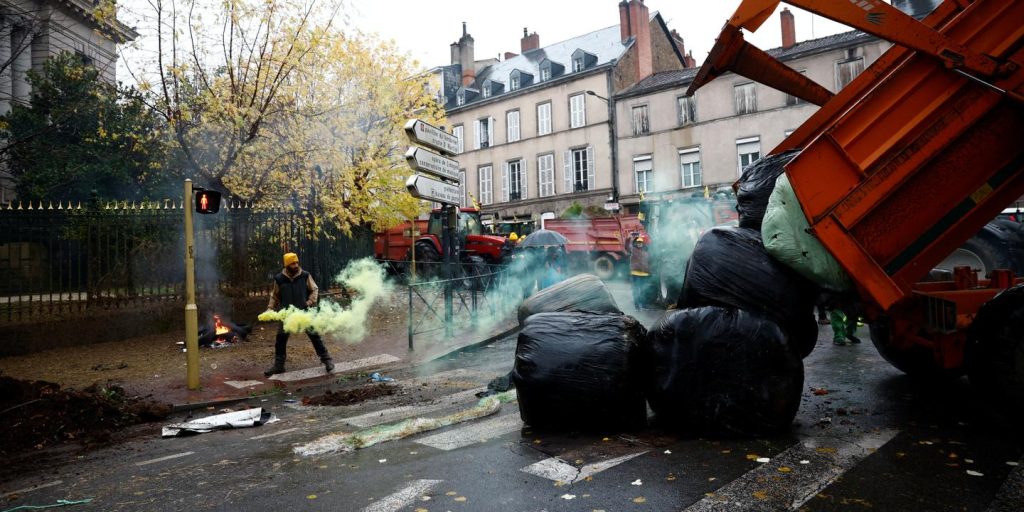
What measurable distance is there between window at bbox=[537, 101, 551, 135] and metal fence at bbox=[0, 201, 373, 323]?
935 inches

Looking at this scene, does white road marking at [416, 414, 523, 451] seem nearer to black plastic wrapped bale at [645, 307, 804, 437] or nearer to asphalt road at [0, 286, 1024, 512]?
asphalt road at [0, 286, 1024, 512]

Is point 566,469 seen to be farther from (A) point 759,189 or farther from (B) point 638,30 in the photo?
(B) point 638,30

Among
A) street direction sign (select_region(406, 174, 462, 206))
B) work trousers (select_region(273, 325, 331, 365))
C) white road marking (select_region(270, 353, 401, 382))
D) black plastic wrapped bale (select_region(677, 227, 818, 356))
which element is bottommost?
white road marking (select_region(270, 353, 401, 382))

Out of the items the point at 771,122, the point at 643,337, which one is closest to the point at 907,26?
the point at 643,337

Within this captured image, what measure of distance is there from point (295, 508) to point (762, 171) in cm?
430

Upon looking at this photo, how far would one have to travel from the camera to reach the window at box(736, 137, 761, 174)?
1089 inches

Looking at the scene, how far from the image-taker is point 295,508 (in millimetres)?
3332

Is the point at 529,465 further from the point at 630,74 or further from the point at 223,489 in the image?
the point at 630,74

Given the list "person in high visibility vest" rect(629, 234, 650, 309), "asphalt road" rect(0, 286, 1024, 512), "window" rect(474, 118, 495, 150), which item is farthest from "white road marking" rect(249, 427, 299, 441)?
"window" rect(474, 118, 495, 150)

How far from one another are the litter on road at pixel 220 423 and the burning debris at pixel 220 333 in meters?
4.66

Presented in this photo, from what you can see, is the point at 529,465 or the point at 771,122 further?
the point at 771,122

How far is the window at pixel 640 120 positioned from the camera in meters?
30.9

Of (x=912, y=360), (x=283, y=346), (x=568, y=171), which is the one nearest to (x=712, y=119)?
(x=568, y=171)

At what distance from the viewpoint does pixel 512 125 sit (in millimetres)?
36469
